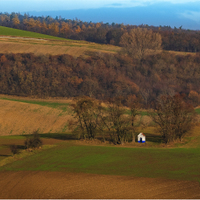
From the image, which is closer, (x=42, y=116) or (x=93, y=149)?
(x=93, y=149)

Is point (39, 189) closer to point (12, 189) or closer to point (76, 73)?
point (12, 189)

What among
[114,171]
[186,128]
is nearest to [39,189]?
[114,171]

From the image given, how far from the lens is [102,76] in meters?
79.5

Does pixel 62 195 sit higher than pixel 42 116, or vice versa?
pixel 62 195

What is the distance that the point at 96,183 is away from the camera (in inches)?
802

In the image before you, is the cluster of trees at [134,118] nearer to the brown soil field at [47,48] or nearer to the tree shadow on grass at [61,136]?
the tree shadow on grass at [61,136]

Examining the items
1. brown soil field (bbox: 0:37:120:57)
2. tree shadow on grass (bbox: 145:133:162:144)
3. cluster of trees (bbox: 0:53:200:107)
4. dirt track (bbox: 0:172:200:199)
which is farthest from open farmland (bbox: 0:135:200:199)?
brown soil field (bbox: 0:37:120:57)

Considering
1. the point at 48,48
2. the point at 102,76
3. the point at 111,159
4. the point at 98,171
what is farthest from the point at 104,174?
the point at 48,48

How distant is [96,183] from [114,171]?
2.80m

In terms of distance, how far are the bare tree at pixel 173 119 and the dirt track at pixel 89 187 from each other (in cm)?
1448

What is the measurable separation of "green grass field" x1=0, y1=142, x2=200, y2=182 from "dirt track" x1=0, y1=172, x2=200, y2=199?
1.22m

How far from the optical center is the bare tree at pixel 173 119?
34.5m

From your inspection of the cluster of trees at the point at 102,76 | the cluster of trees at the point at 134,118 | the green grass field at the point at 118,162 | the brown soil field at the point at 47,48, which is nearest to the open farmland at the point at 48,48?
the brown soil field at the point at 47,48

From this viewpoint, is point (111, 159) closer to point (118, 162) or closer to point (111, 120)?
point (118, 162)
